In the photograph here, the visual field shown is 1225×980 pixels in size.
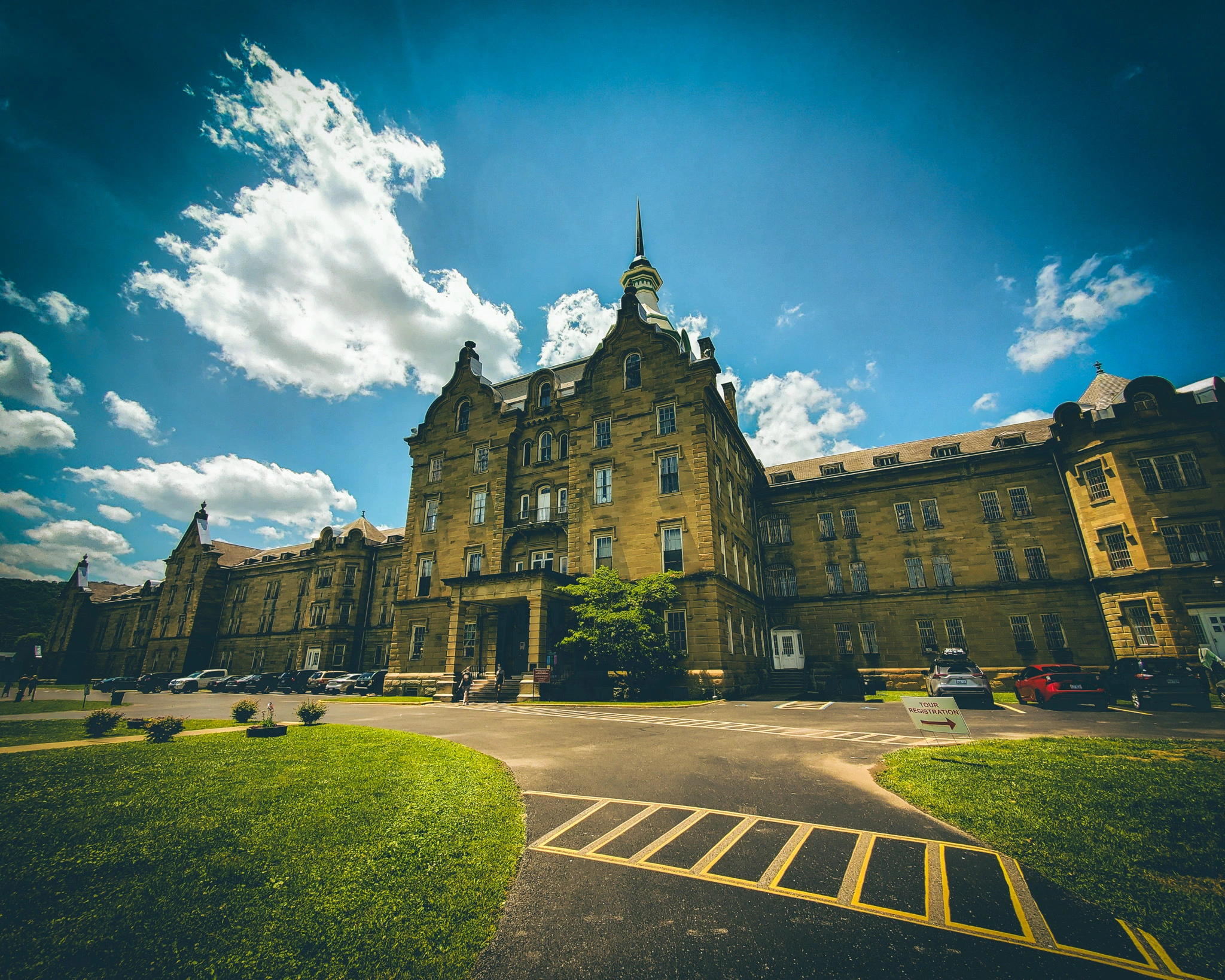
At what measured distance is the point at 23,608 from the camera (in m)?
69.9

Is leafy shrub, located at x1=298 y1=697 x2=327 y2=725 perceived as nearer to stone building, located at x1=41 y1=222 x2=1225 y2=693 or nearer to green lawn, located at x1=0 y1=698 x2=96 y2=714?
green lawn, located at x1=0 y1=698 x2=96 y2=714

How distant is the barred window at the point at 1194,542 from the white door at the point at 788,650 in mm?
18438

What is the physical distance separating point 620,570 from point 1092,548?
84.2 ft

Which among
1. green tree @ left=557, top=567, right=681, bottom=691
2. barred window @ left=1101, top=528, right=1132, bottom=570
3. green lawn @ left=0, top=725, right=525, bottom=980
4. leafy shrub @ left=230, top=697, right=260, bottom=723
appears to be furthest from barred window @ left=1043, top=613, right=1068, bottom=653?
leafy shrub @ left=230, top=697, right=260, bottom=723

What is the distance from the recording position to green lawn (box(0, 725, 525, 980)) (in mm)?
3180

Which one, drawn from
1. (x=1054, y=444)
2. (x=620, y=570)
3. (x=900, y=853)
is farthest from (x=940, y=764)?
(x=1054, y=444)

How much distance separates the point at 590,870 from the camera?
15.5 feet

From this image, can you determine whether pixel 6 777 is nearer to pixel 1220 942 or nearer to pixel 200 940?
pixel 200 940

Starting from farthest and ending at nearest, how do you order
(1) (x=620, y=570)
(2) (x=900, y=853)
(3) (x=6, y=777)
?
(1) (x=620, y=570) → (3) (x=6, y=777) → (2) (x=900, y=853)

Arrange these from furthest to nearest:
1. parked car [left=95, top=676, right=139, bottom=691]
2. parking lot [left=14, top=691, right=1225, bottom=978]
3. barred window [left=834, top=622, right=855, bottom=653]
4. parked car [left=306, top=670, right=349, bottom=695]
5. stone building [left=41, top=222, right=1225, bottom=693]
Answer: parked car [left=95, top=676, right=139, bottom=691]
parked car [left=306, top=670, right=349, bottom=695]
barred window [left=834, top=622, right=855, bottom=653]
stone building [left=41, top=222, right=1225, bottom=693]
parking lot [left=14, top=691, right=1225, bottom=978]

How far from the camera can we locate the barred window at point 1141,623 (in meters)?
23.6

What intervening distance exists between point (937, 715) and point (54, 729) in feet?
65.3

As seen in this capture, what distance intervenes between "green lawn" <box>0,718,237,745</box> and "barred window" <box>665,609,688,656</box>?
1717 centimetres

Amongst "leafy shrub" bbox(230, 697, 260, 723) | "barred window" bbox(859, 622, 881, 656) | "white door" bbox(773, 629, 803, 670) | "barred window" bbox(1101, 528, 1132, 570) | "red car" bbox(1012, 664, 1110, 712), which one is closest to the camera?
"leafy shrub" bbox(230, 697, 260, 723)
